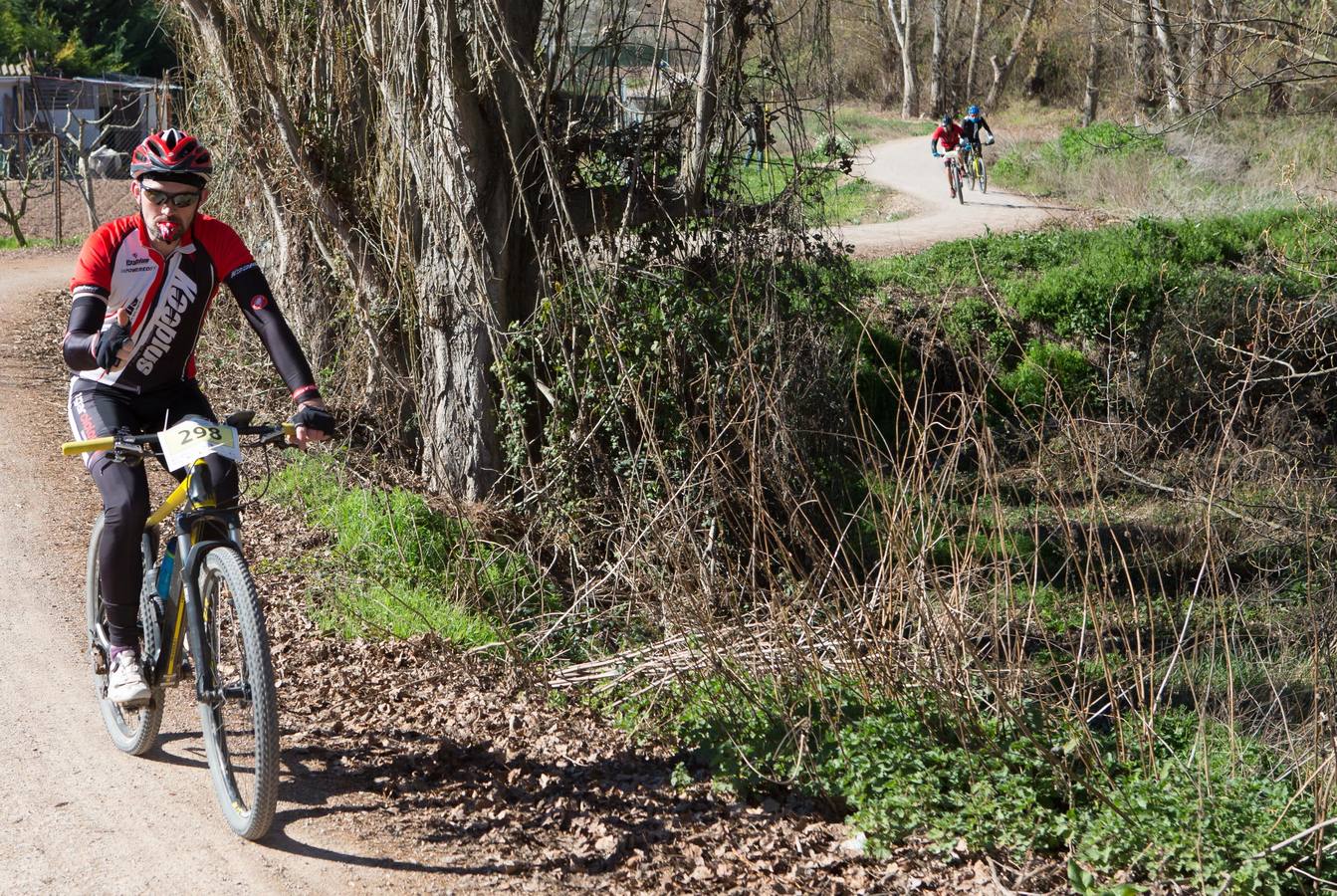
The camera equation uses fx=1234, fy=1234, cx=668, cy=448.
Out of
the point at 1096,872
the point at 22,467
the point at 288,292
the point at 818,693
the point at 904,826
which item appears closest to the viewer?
the point at 1096,872

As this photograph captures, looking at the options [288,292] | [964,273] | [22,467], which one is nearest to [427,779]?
[22,467]

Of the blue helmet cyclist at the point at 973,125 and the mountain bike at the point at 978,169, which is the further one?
the mountain bike at the point at 978,169

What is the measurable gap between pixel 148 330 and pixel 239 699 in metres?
1.45

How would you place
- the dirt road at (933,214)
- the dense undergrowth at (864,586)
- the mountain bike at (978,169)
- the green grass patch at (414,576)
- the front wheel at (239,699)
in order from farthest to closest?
the mountain bike at (978,169) → the dirt road at (933,214) → the green grass patch at (414,576) → the dense undergrowth at (864,586) → the front wheel at (239,699)

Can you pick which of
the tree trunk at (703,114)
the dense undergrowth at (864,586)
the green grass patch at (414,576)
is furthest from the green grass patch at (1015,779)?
the tree trunk at (703,114)

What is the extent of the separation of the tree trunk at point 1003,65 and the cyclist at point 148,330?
160 feet

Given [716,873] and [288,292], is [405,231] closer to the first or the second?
[288,292]

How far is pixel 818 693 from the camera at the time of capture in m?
5.50

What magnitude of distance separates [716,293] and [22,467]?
532 centimetres

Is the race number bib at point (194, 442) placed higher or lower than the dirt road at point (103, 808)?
higher

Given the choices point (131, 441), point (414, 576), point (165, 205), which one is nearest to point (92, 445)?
point (131, 441)

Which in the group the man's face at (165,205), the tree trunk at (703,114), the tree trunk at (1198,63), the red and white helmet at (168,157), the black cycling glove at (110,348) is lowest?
the black cycling glove at (110,348)

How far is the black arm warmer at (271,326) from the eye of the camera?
462cm

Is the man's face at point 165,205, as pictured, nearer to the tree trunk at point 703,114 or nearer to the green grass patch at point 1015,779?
the green grass patch at point 1015,779
